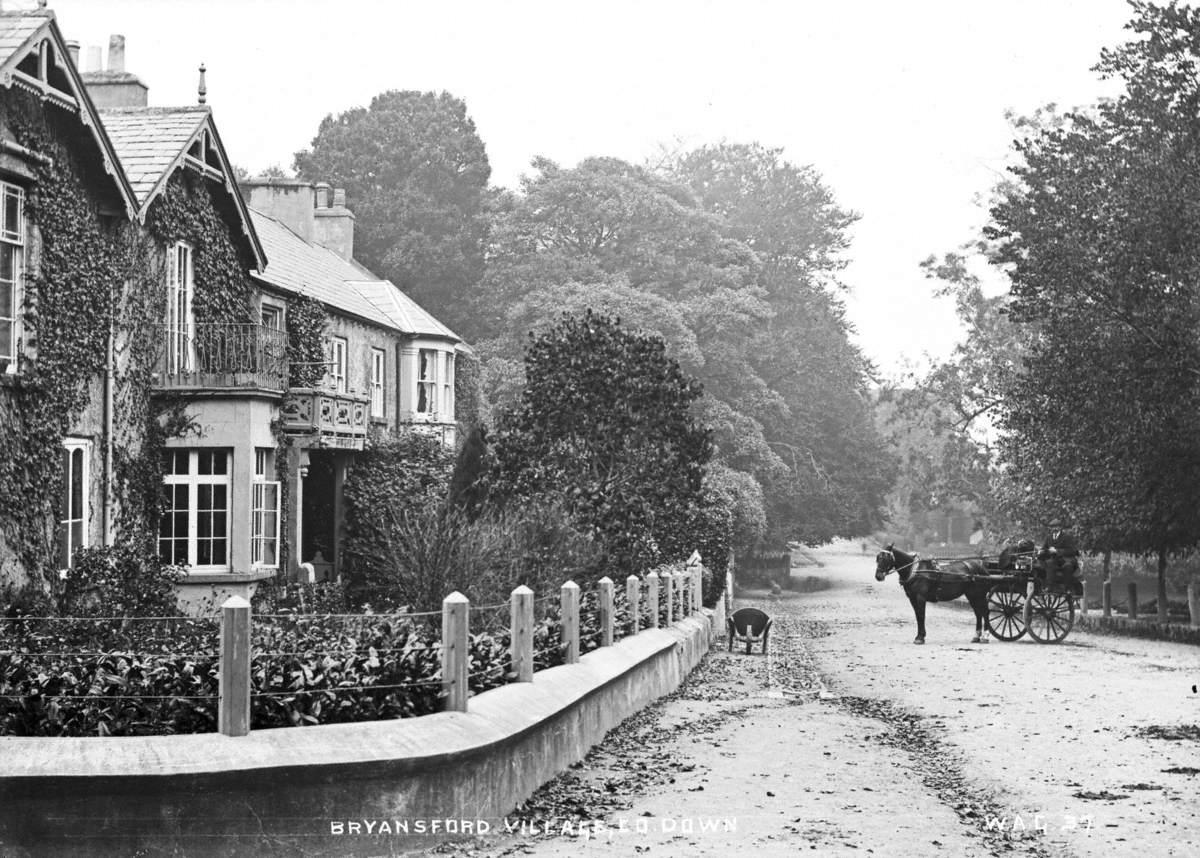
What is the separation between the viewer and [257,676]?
9.80 meters

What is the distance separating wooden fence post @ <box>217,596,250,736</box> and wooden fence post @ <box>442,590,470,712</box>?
5.95 ft

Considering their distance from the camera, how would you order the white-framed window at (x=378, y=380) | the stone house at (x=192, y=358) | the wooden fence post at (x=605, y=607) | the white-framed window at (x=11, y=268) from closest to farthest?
the wooden fence post at (x=605, y=607) < the white-framed window at (x=11, y=268) < the stone house at (x=192, y=358) < the white-framed window at (x=378, y=380)

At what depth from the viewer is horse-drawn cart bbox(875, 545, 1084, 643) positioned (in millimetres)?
29609

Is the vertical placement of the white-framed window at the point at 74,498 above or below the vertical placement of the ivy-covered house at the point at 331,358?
below

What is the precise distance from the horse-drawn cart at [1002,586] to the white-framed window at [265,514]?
11.3m

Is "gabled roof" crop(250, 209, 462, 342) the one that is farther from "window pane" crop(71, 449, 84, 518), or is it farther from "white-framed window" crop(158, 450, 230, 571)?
"window pane" crop(71, 449, 84, 518)

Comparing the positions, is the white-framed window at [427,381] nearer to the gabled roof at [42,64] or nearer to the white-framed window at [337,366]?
the white-framed window at [337,366]

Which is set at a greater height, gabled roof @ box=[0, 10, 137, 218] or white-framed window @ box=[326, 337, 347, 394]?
gabled roof @ box=[0, 10, 137, 218]

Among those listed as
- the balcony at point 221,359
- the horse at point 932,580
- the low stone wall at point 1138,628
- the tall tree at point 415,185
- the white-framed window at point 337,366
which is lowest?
the low stone wall at point 1138,628

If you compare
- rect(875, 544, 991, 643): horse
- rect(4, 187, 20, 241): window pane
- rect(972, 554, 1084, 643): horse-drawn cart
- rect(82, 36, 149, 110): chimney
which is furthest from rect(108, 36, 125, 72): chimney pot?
rect(972, 554, 1084, 643): horse-drawn cart

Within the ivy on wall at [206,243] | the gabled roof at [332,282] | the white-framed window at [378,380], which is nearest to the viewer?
the ivy on wall at [206,243]

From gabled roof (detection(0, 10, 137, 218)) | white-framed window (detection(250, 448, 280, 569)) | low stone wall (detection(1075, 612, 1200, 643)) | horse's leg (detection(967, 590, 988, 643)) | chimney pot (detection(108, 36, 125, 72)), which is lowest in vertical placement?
low stone wall (detection(1075, 612, 1200, 643))

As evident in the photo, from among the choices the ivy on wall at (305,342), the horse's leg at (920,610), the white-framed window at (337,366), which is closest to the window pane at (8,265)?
the ivy on wall at (305,342)

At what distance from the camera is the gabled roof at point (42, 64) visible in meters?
17.9
